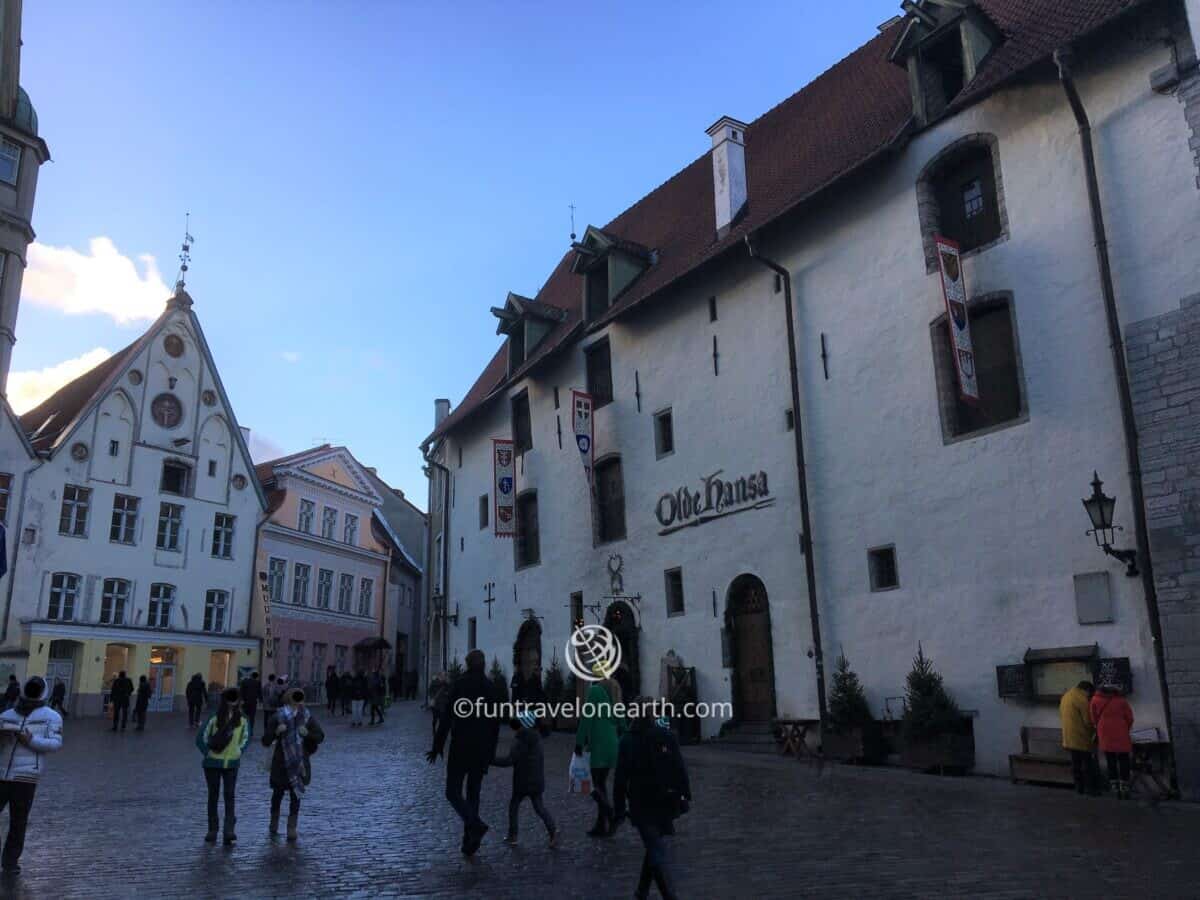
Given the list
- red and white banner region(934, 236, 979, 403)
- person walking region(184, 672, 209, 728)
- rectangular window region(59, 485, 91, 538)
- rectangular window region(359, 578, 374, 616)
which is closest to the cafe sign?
red and white banner region(934, 236, 979, 403)

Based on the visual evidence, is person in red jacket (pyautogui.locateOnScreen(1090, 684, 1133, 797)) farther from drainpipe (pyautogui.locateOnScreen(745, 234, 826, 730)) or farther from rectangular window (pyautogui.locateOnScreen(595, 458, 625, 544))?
rectangular window (pyautogui.locateOnScreen(595, 458, 625, 544))

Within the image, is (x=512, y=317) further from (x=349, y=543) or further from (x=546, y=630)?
(x=349, y=543)

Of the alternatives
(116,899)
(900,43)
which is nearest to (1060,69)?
(900,43)

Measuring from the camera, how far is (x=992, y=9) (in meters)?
18.9

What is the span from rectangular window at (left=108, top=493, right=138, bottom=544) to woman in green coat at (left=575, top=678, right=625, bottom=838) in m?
31.4

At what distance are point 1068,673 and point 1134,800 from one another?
7.60 ft

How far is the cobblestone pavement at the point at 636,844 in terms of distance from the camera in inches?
295

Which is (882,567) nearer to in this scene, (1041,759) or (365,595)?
(1041,759)

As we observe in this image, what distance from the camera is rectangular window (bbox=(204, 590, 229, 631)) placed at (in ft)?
131

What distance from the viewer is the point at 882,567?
1791 centimetres

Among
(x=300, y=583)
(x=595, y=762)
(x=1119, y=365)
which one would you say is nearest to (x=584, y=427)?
(x=1119, y=365)

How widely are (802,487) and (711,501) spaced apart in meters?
3.02

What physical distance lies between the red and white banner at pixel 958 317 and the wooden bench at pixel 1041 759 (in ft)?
16.5

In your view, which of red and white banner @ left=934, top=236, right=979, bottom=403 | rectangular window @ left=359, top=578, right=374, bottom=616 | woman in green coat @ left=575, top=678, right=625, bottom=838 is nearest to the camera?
woman in green coat @ left=575, top=678, right=625, bottom=838
